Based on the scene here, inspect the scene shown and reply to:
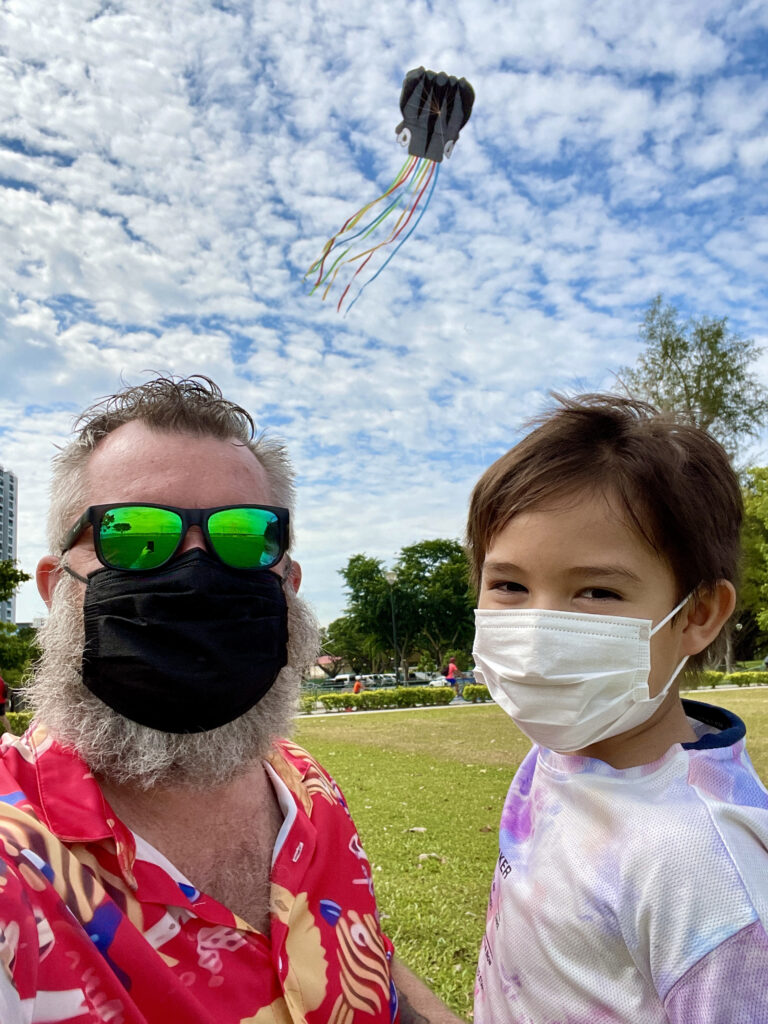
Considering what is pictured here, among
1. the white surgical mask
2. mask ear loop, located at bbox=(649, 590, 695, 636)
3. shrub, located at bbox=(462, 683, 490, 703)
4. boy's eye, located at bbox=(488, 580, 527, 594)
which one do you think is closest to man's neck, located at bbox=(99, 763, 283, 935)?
the white surgical mask

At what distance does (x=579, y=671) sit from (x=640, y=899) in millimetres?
512

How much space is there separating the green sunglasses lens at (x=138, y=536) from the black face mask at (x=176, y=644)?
3 centimetres

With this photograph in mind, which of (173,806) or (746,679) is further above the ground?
(173,806)

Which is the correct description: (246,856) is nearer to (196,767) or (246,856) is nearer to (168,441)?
(196,767)

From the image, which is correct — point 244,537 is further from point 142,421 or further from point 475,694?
point 475,694

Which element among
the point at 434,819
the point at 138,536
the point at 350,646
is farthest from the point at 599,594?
the point at 350,646

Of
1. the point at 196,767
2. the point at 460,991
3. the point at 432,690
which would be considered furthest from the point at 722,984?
the point at 432,690

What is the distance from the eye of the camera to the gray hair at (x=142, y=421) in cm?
193

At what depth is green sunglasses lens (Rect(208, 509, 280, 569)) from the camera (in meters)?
1.84

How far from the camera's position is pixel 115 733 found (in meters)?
1.67

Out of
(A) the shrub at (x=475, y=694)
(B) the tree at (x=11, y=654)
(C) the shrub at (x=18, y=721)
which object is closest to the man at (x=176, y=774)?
(C) the shrub at (x=18, y=721)

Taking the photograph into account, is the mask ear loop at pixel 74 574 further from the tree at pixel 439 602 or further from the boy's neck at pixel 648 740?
the tree at pixel 439 602

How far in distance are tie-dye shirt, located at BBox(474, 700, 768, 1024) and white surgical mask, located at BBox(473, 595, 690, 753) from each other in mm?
104

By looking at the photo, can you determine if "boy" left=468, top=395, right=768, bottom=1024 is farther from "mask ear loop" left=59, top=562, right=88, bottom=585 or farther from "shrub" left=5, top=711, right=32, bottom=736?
"shrub" left=5, top=711, right=32, bottom=736
